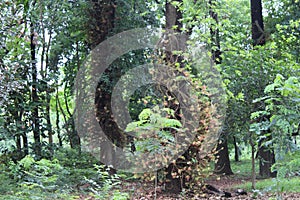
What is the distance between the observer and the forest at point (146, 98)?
5.55 m

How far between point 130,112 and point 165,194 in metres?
3.65

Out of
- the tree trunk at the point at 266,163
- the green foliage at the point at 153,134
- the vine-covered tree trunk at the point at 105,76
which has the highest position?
the vine-covered tree trunk at the point at 105,76

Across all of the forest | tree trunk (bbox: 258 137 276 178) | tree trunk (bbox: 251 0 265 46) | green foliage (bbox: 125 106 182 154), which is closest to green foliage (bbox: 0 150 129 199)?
the forest

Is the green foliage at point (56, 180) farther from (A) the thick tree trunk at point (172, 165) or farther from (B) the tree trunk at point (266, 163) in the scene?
(B) the tree trunk at point (266, 163)

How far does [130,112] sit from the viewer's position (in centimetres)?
992

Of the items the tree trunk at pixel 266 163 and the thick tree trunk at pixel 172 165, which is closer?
the thick tree trunk at pixel 172 165

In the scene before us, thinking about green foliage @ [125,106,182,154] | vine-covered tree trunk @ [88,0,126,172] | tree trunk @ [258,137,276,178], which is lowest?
tree trunk @ [258,137,276,178]

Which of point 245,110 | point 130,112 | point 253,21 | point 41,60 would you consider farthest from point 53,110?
point 245,110

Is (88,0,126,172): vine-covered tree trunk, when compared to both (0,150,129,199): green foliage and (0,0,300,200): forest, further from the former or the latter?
(0,150,129,199): green foliage

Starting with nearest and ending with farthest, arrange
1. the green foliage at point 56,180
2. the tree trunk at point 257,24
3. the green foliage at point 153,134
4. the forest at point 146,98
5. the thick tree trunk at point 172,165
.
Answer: the green foliage at point 56,180 → the green foliage at point 153,134 → the forest at point 146,98 → the thick tree trunk at point 172,165 → the tree trunk at point 257,24

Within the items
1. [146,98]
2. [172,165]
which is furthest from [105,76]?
[172,165]

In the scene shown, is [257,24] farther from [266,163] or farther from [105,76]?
[105,76]

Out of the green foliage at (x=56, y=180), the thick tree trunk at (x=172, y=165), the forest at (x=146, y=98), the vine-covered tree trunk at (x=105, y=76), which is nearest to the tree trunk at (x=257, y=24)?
the forest at (x=146, y=98)

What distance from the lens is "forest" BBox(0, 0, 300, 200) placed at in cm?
555
